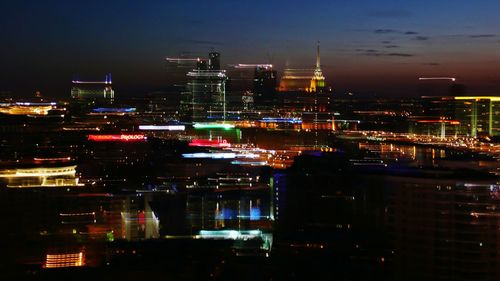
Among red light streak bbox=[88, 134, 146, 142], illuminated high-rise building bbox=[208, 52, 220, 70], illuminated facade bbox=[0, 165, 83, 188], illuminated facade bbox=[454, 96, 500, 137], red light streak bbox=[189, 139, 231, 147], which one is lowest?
illuminated facade bbox=[0, 165, 83, 188]

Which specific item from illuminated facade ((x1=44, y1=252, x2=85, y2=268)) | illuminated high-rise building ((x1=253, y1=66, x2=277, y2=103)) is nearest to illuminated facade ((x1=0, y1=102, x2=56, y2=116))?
illuminated high-rise building ((x1=253, y1=66, x2=277, y2=103))

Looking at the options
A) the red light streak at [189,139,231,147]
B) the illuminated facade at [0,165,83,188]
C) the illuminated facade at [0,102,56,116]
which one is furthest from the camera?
the red light streak at [189,139,231,147]

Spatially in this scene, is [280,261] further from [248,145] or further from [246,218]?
[248,145]

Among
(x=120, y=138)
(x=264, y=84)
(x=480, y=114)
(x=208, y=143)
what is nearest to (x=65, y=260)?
(x=120, y=138)

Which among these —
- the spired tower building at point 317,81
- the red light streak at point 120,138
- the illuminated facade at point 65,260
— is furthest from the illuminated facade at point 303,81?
the illuminated facade at point 65,260

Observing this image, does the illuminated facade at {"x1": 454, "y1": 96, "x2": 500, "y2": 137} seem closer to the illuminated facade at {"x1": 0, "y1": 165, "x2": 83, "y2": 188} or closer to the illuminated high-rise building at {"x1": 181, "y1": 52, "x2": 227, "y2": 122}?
the illuminated high-rise building at {"x1": 181, "y1": 52, "x2": 227, "y2": 122}

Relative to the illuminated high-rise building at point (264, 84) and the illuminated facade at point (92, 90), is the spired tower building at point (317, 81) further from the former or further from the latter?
the illuminated facade at point (92, 90)

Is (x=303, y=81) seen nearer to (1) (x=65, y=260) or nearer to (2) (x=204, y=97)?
(2) (x=204, y=97)

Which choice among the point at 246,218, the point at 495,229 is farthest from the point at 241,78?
the point at 495,229
